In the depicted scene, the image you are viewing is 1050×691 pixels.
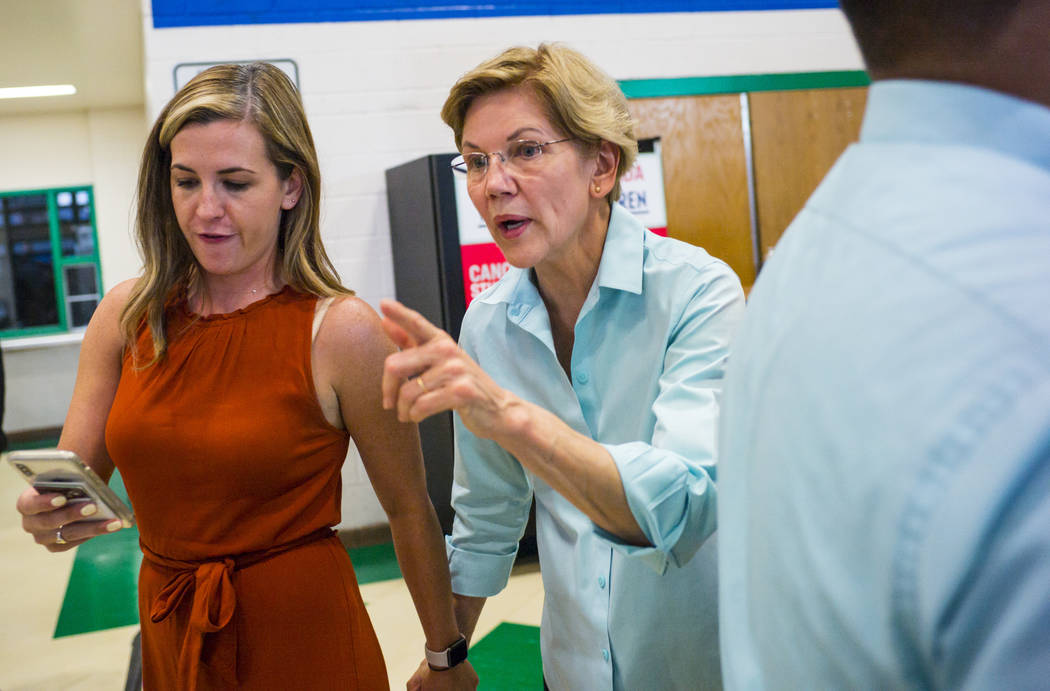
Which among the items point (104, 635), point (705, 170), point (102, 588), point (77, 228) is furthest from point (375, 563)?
point (77, 228)

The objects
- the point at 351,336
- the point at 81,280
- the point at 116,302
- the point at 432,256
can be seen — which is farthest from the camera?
the point at 81,280

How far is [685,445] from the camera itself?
1.04 meters

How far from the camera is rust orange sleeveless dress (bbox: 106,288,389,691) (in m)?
1.30

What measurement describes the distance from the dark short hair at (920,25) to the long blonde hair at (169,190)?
1.08 m

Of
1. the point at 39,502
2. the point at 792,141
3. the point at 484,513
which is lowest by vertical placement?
the point at 484,513

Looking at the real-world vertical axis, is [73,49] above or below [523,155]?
above

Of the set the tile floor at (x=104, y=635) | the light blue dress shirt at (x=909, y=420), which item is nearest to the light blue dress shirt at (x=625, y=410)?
the light blue dress shirt at (x=909, y=420)

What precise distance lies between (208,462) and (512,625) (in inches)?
86.8

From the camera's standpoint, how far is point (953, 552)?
0.42 metres

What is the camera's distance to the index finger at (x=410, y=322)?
91 centimetres

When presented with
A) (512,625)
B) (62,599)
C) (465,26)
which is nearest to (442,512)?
(512,625)

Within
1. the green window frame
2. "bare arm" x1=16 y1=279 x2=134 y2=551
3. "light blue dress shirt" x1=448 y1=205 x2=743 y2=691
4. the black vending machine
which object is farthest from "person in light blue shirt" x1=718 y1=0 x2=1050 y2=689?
the green window frame

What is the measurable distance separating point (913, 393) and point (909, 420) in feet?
0.05

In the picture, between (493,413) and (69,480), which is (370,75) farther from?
(493,413)
